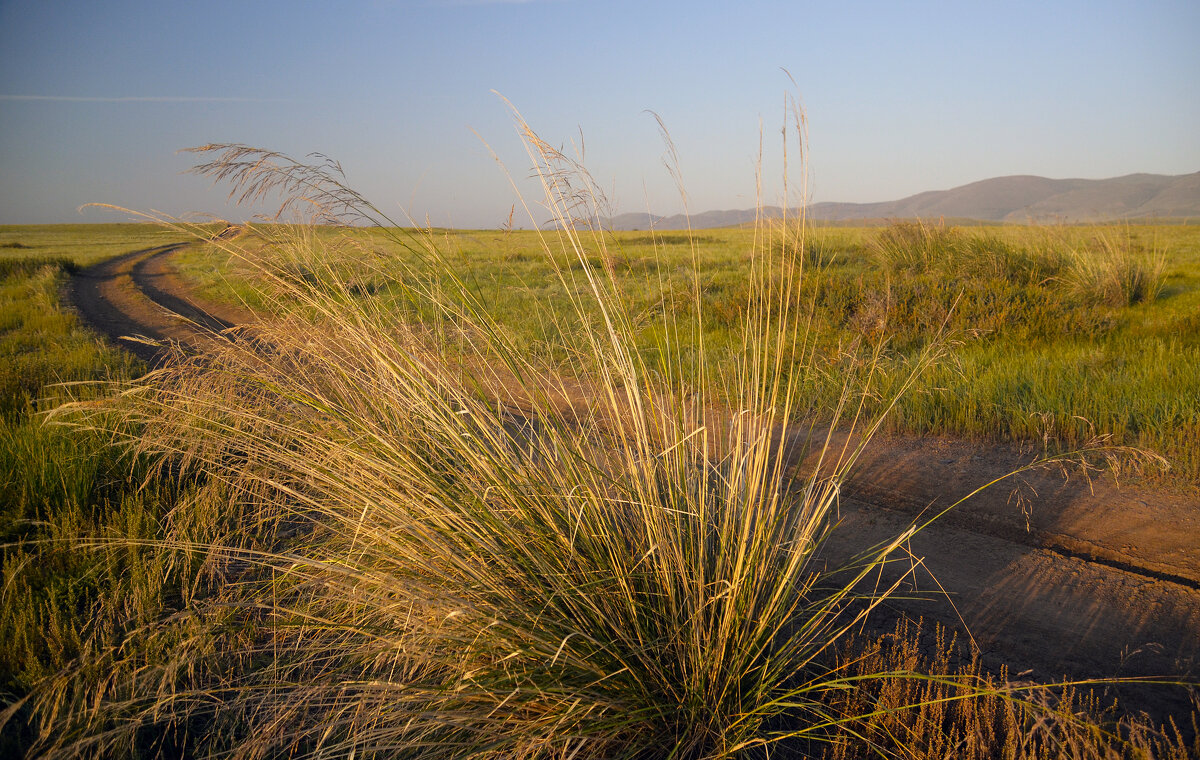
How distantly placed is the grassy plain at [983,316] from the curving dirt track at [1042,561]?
427 mm

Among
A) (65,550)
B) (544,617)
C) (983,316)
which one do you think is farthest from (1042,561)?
(983,316)

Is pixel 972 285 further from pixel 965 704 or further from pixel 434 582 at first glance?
pixel 434 582

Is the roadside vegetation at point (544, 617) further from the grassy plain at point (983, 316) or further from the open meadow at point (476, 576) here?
the grassy plain at point (983, 316)

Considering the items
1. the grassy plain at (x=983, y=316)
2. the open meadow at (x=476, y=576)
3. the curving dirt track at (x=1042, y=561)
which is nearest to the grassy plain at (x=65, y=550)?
the open meadow at (x=476, y=576)

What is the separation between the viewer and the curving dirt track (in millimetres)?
2430

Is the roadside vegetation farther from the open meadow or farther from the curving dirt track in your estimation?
the curving dirt track

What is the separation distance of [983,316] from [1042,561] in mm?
5140

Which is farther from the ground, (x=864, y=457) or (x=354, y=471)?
(x=354, y=471)

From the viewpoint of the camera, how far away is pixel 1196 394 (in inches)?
178

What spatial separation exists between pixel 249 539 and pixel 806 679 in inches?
113

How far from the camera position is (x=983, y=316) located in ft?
24.3

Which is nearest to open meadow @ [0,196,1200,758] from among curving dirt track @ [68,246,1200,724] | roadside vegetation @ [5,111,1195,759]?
roadside vegetation @ [5,111,1195,759]

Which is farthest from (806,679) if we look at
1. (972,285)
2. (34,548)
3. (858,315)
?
(972,285)

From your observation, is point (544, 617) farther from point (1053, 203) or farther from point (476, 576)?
point (1053, 203)
